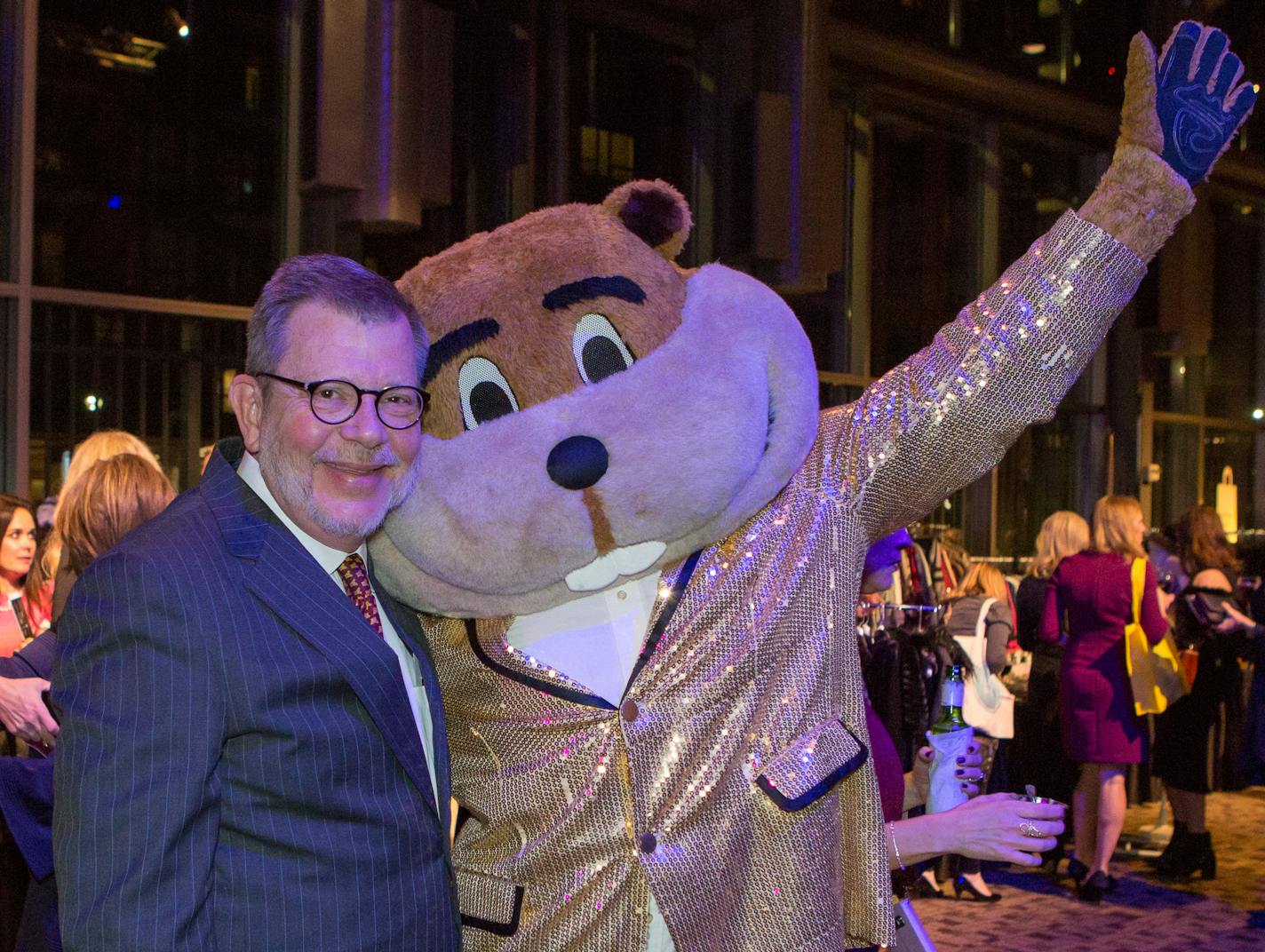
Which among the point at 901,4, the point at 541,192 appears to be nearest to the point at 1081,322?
the point at 541,192

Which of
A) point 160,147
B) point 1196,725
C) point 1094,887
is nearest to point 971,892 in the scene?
point 1094,887

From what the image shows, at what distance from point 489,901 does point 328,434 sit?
75 centimetres

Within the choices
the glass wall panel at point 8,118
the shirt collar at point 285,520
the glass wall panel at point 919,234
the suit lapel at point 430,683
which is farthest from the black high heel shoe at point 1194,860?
the glass wall panel at point 8,118

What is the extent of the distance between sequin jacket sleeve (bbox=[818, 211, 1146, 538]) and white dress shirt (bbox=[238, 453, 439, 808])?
66 cm

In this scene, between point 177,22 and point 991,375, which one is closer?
point 991,375

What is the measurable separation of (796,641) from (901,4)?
853cm

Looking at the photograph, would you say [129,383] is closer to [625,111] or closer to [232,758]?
[625,111]

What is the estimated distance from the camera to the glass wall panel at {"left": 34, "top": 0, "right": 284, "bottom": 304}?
19.7 ft

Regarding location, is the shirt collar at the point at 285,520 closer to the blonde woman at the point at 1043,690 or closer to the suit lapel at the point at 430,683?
the suit lapel at the point at 430,683

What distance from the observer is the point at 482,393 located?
180 cm

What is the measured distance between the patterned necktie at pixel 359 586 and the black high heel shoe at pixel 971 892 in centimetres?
459

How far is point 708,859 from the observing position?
1.74m

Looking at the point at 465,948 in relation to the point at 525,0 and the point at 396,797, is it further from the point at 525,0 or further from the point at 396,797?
the point at 525,0

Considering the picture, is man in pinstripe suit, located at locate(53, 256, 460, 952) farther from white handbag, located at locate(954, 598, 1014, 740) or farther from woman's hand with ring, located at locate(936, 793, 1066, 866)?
white handbag, located at locate(954, 598, 1014, 740)
